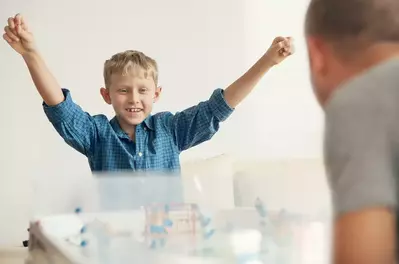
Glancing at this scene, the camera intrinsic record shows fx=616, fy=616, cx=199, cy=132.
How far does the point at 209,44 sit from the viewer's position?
1225mm

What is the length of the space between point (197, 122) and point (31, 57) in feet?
0.83

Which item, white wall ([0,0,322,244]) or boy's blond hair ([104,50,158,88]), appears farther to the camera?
white wall ([0,0,322,244])

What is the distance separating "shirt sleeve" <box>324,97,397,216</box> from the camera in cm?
20

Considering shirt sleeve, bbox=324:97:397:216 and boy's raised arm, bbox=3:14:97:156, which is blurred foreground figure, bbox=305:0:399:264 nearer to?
shirt sleeve, bbox=324:97:397:216

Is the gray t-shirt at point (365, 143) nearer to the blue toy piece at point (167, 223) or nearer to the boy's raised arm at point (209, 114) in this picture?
the blue toy piece at point (167, 223)

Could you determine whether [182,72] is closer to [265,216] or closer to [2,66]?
[2,66]

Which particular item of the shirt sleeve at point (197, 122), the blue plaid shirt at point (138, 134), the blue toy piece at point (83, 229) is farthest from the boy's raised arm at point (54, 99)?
the blue toy piece at point (83, 229)

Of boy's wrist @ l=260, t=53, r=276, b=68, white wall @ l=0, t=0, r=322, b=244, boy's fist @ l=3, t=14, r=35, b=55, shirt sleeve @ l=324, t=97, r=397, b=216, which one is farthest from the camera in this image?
white wall @ l=0, t=0, r=322, b=244

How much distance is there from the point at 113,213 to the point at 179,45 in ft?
2.48

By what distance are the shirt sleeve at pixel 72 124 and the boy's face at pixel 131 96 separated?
41 mm

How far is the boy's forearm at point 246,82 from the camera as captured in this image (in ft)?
2.49

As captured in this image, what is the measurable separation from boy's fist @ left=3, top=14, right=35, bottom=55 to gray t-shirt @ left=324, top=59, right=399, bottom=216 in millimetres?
461

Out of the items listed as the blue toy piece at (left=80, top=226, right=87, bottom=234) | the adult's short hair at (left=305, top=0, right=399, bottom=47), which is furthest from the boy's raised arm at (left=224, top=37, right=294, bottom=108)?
the adult's short hair at (left=305, top=0, right=399, bottom=47)

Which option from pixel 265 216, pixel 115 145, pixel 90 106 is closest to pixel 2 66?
pixel 90 106
